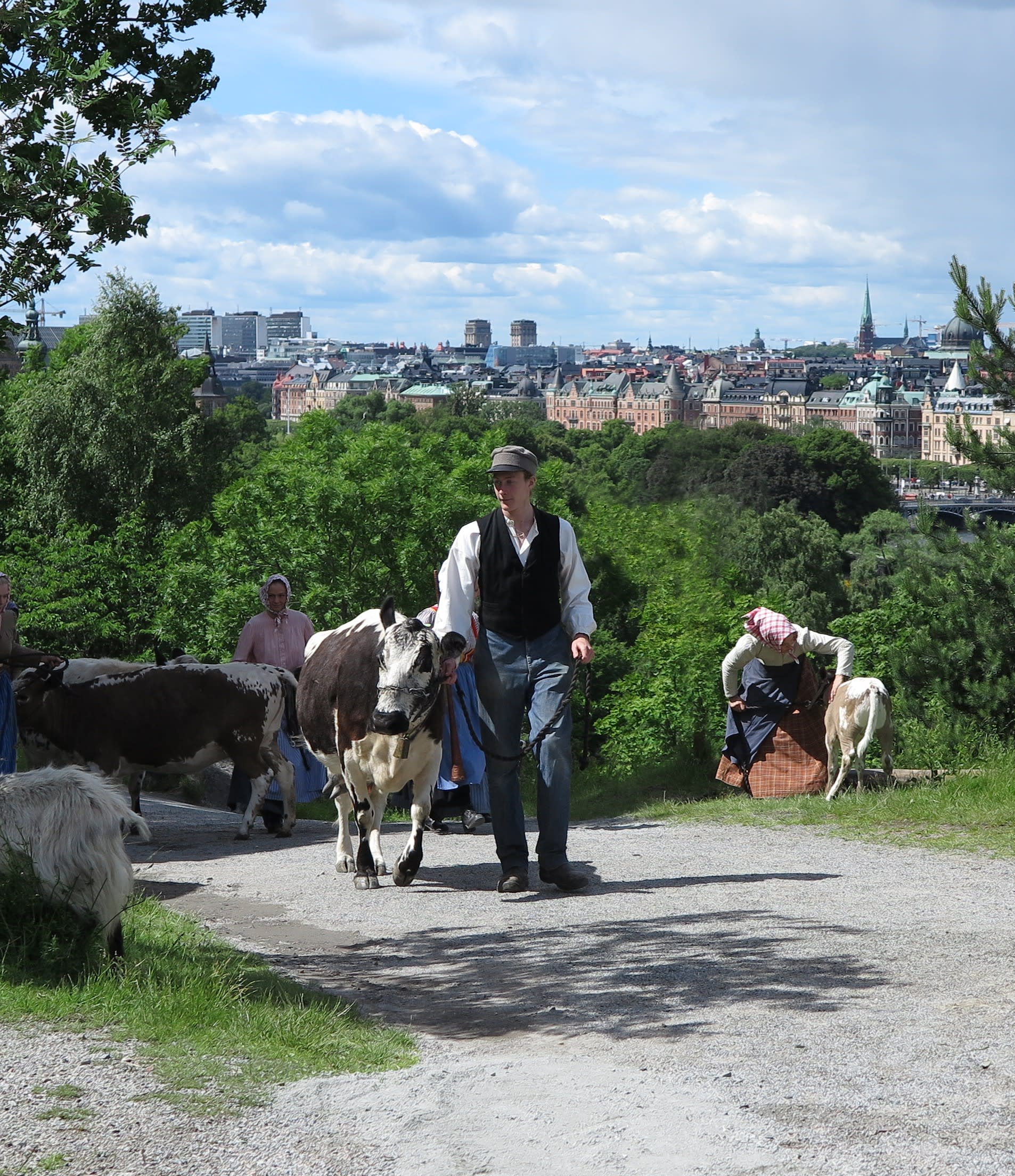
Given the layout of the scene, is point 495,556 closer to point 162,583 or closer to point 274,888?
point 274,888

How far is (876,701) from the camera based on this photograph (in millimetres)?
12180

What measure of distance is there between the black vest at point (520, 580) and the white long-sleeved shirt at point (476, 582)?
3cm

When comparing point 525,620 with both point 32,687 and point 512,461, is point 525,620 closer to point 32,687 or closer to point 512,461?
point 512,461

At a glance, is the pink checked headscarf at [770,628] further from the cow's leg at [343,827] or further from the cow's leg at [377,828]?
the cow's leg at [377,828]

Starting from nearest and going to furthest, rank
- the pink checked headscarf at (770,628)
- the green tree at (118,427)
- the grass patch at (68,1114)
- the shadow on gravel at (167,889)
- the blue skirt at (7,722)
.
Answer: the grass patch at (68,1114) < the shadow on gravel at (167,889) < the blue skirt at (7,722) < the pink checked headscarf at (770,628) < the green tree at (118,427)

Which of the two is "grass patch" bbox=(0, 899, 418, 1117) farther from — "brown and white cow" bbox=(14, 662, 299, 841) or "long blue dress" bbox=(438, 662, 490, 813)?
"brown and white cow" bbox=(14, 662, 299, 841)

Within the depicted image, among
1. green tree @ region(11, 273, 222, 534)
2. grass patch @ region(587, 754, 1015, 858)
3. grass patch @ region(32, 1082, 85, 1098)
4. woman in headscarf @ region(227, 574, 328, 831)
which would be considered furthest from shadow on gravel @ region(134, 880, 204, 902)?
Answer: green tree @ region(11, 273, 222, 534)

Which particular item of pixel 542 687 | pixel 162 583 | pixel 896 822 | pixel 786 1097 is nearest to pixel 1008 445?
pixel 896 822

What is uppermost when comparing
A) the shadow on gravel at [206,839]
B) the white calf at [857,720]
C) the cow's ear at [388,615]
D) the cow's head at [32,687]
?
the cow's ear at [388,615]

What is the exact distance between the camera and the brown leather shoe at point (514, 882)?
8398mm

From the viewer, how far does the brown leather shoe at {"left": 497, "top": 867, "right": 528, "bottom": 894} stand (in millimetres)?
8398

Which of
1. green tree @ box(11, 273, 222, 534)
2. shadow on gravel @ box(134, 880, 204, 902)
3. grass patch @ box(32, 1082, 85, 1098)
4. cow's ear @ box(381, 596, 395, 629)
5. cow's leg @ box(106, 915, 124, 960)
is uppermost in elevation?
green tree @ box(11, 273, 222, 534)

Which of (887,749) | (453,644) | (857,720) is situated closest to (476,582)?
(453,644)

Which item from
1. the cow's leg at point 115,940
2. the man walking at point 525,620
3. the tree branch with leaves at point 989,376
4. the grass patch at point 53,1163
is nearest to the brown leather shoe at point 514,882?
the man walking at point 525,620
